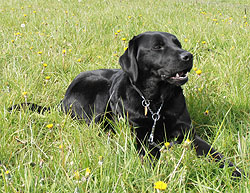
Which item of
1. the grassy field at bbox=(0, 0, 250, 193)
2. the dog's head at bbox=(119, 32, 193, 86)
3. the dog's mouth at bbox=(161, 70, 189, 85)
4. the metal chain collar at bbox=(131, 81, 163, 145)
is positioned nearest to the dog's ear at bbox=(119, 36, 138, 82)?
the dog's head at bbox=(119, 32, 193, 86)

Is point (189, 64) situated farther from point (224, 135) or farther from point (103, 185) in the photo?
point (103, 185)

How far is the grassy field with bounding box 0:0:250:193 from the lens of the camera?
157 cm

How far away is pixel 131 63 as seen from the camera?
2.32 meters

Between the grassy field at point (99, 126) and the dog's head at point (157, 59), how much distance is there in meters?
0.43

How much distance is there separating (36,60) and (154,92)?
187 cm

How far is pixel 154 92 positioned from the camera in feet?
7.74

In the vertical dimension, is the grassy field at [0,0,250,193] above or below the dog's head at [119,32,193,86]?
below

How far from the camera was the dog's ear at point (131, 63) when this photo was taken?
7.50ft

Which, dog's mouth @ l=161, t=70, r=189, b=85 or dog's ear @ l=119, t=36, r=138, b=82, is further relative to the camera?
dog's ear @ l=119, t=36, r=138, b=82

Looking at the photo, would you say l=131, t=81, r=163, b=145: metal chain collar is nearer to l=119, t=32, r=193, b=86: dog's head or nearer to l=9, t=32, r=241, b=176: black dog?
l=9, t=32, r=241, b=176: black dog

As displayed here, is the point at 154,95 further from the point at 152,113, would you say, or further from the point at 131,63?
the point at 131,63

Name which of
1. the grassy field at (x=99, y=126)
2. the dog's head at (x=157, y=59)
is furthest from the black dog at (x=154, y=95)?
the grassy field at (x=99, y=126)

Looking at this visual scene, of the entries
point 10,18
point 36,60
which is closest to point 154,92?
point 36,60

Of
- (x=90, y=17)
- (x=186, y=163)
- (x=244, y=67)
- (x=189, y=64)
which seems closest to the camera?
(x=186, y=163)
